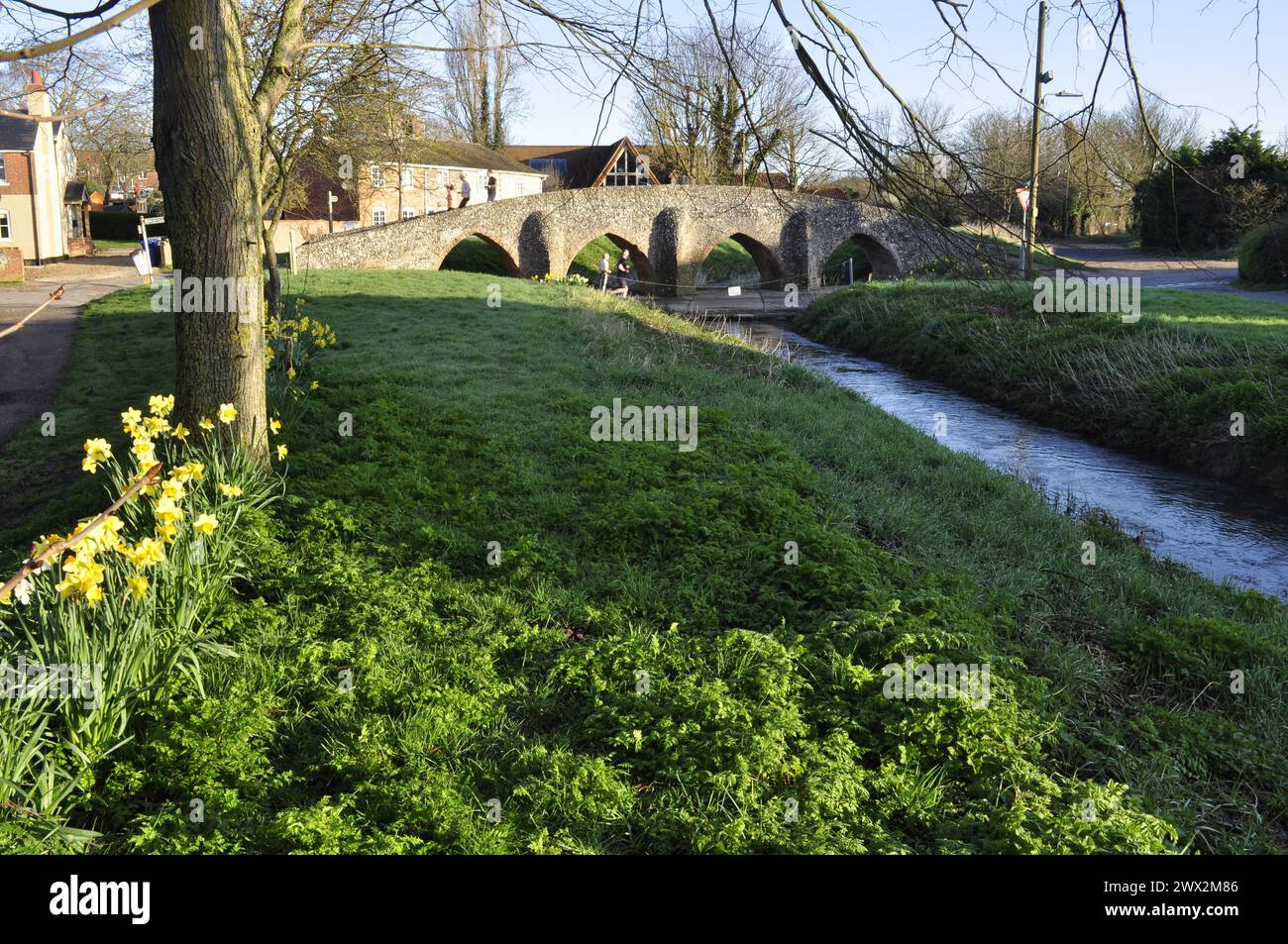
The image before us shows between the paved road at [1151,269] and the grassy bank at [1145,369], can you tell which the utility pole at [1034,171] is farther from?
the paved road at [1151,269]

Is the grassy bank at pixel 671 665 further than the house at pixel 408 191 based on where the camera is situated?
No

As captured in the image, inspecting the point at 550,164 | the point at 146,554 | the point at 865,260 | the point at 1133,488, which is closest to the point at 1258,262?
the point at 1133,488

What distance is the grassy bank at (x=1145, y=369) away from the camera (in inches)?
591

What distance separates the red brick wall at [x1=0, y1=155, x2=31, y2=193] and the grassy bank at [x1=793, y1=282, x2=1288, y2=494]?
3583cm

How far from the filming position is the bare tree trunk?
671 cm

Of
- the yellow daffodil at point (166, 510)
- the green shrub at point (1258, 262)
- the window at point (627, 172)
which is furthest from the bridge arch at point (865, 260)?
the yellow daffodil at point (166, 510)

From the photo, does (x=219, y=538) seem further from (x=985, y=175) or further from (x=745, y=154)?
(x=985, y=175)

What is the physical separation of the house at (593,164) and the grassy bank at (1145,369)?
3474cm

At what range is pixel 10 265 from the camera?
29.9 meters

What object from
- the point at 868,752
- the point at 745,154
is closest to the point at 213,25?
the point at 745,154

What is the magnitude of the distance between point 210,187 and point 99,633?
3.64 metres

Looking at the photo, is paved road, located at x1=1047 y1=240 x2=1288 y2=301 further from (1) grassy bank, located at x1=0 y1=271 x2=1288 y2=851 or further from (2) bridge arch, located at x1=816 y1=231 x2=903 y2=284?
(1) grassy bank, located at x1=0 y1=271 x2=1288 y2=851

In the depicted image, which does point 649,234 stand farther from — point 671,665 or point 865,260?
point 671,665
